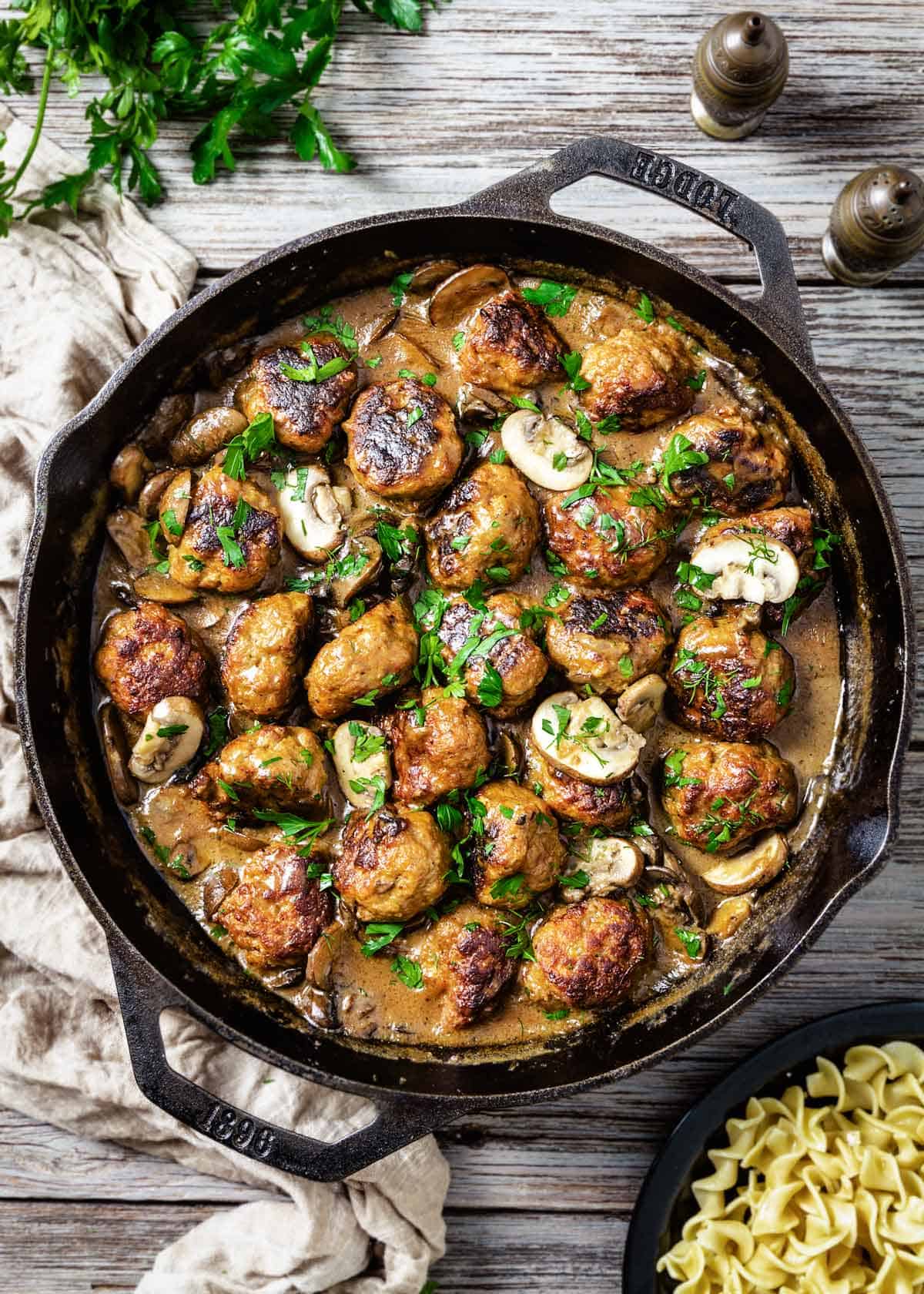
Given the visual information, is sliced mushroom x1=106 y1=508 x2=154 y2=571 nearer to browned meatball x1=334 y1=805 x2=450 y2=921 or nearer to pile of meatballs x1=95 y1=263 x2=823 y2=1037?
pile of meatballs x1=95 y1=263 x2=823 y2=1037

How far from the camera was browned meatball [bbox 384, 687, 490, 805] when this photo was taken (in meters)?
3.54

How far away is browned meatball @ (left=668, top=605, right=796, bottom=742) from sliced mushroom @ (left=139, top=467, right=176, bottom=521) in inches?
72.9

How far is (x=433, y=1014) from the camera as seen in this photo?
3.77 m

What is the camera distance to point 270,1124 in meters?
3.36

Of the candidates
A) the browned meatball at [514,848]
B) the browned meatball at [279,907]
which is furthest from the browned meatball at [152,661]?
the browned meatball at [514,848]

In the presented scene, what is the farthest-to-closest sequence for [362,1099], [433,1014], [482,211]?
1. [362,1099]
2. [433,1014]
3. [482,211]

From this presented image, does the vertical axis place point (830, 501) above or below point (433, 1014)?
above

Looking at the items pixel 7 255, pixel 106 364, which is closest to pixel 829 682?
pixel 106 364

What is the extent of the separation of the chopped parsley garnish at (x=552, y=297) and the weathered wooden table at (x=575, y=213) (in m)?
0.53

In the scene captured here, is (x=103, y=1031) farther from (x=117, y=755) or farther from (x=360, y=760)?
(x=360, y=760)

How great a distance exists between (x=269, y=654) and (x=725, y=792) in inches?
61.4

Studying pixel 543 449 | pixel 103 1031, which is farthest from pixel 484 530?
pixel 103 1031

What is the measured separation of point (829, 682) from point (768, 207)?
1.89 m

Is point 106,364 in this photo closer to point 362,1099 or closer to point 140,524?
point 140,524
